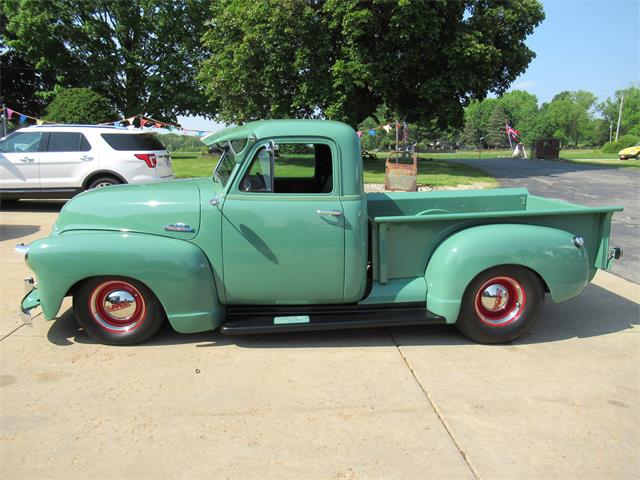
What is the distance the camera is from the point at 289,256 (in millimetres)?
3766

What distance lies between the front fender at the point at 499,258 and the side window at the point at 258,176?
1529mm

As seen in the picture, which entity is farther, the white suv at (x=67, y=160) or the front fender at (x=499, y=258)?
the white suv at (x=67, y=160)

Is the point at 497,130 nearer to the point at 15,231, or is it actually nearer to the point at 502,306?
the point at 15,231

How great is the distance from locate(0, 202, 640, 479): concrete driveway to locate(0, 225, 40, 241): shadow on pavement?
12.6ft

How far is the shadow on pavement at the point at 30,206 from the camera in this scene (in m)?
10.4

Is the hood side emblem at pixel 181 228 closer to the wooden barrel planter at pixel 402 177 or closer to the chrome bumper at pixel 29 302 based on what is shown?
the chrome bumper at pixel 29 302

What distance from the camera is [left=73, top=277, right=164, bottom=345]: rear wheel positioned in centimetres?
377

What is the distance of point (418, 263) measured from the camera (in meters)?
4.09

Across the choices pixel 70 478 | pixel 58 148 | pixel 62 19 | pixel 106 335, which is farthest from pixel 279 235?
pixel 62 19

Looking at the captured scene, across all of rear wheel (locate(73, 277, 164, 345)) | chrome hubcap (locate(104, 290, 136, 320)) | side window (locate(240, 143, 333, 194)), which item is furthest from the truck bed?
chrome hubcap (locate(104, 290, 136, 320))

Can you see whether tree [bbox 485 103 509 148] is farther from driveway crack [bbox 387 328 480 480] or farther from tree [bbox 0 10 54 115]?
driveway crack [bbox 387 328 480 480]

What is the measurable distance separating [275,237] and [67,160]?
7877 millimetres

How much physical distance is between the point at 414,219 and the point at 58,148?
864cm

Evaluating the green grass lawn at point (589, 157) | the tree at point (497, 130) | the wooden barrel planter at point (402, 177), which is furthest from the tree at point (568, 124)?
the wooden barrel planter at point (402, 177)
